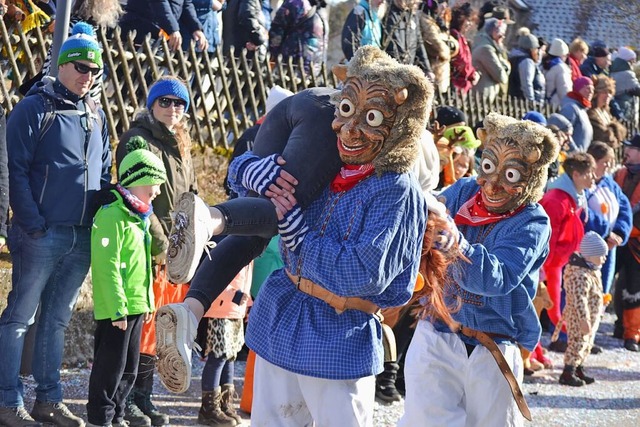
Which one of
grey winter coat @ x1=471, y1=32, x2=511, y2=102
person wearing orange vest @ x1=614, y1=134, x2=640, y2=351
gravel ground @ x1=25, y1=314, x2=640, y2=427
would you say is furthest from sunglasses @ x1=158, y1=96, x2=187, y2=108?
grey winter coat @ x1=471, y1=32, x2=511, y2=102

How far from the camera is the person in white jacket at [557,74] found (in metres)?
14.5

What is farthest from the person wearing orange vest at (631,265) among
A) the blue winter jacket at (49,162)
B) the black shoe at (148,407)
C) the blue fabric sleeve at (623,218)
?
the blue winter jacket at (49,162)

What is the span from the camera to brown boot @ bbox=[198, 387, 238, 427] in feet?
21.0

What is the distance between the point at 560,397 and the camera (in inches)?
331

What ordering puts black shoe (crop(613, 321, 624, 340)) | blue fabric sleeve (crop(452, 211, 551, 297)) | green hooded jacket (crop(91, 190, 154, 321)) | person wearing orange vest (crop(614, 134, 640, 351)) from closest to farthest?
blue fabric sleeve (crop(452, 211, 551, 297)), green hooded jacket (crop(91, 190, 154, 321)), person wearing orange vest (crop(614, 134, 640, 351)), black shoe (crop(613, 321, 624, 340))

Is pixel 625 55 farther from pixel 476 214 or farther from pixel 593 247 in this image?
pixel 476 214

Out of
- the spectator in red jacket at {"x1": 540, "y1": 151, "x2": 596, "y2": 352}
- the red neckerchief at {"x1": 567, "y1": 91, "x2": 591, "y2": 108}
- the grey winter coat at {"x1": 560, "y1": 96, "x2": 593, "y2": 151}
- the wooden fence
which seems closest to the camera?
the wooden fence

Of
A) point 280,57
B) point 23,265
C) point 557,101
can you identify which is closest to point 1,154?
point 23,265

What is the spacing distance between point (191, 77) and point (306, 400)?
5.98 meters

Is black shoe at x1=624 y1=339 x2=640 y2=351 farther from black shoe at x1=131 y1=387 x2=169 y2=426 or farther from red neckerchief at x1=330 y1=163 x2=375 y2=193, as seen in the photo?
red neckerchief at x1=330 y1=163 x2=375 y2=193

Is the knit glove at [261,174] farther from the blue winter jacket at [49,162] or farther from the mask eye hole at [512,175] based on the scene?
the blue winter jacket at [49,162]

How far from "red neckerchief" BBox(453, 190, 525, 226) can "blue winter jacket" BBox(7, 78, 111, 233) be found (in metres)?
2.08

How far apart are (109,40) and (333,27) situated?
17839 mm

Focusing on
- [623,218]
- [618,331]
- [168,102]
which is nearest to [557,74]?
[618,331]
